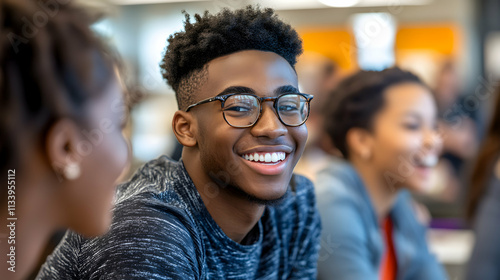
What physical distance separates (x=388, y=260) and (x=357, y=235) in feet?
1.15

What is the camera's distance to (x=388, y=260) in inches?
74.1

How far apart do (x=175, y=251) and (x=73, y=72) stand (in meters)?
0.39

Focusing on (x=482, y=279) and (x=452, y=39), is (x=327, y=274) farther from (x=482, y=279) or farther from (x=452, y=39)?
(x=452, y=39)

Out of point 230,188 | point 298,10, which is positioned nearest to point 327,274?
point 230,188

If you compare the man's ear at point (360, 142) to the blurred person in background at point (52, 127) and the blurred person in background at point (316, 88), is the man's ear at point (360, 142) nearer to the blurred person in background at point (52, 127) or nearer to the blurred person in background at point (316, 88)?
the blurred person in background at point (316, 88)

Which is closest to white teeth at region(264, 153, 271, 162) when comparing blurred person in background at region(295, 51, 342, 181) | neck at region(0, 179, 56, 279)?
neck at region(0, 179, 56, 279)

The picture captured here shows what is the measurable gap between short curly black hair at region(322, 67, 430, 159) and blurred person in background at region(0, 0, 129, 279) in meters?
1.14

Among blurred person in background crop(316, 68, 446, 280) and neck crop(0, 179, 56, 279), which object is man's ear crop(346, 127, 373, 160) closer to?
blurred person in background crop(316, 68, 446, 280)

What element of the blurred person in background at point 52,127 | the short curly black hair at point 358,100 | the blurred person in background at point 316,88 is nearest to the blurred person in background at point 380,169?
the short curly black hair at point 358,100

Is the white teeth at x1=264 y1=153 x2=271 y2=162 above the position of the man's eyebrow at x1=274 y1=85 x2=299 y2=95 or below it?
below

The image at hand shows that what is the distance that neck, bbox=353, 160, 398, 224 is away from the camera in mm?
1819

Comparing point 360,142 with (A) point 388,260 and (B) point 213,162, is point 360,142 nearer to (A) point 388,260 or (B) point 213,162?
(A) point 388,260

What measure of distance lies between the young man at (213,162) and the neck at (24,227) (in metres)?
0.16

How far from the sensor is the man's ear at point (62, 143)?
0.77 metres
